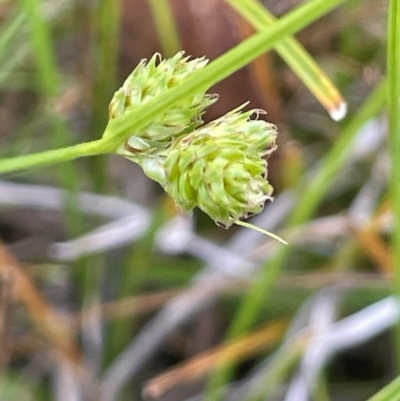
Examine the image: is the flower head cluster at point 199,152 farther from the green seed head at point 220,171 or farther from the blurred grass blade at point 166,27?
the blurred grass blade at point 166,27

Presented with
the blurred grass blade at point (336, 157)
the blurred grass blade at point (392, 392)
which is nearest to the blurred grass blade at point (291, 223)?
the blurred grass blade at point (336, 157)

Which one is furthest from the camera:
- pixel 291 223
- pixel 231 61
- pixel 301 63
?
pixel 291 223

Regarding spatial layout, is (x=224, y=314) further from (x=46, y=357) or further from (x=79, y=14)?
(x=79, y=14)

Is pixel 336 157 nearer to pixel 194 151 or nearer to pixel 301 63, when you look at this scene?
pixel 301 63

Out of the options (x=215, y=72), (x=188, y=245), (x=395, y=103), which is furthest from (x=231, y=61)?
(x=188, y=245)

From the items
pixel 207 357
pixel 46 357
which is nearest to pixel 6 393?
pixel 46 357

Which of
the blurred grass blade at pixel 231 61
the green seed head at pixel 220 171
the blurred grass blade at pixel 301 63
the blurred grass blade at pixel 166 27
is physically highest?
the blurred grass blade at pixel 166 27

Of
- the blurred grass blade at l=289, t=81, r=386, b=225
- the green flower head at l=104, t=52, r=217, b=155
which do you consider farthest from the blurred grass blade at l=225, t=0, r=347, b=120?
the green flower head at l=104, t=52, r=217, b=155
